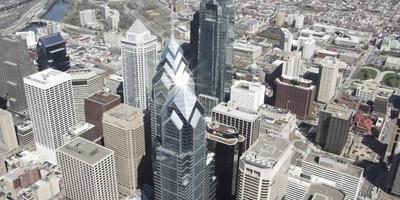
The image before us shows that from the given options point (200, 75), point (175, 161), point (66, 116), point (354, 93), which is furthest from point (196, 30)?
point (175, 161)

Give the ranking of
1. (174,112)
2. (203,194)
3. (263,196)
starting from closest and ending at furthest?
(174,112)
(263,196)
(203,194)

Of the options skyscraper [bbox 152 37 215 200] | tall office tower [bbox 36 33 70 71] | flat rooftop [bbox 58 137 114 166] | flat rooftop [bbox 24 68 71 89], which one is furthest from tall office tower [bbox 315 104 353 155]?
tall office tower [bbox 36 33 70 71]

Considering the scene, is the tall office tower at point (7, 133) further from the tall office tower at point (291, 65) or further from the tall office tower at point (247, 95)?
the tall office tower at point (291, 65)

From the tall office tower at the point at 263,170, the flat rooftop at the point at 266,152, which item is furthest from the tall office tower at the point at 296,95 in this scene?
the tall office tower at the point at 263,170

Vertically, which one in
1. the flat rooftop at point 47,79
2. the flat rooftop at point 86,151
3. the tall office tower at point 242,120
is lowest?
the flat rooftop at point 86,151

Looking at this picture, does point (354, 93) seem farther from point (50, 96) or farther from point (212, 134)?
point (50, 96)

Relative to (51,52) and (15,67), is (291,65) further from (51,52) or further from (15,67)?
(15,67)

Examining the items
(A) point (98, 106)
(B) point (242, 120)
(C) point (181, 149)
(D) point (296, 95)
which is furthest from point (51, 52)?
(C) point (181, 149)

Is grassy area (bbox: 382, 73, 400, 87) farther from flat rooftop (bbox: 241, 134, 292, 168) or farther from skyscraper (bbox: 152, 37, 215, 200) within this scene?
skyscraper (bbox: 152, 37, 215, 200)
